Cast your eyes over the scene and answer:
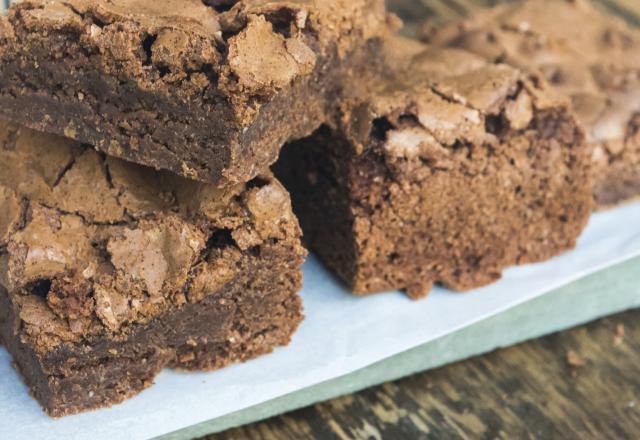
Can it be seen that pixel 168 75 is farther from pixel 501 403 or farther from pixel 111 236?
pixel 501 403

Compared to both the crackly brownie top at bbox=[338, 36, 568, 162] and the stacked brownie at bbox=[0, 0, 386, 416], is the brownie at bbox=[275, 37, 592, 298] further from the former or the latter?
the stacked brownie at bbox=[0, 0, 386, 416]

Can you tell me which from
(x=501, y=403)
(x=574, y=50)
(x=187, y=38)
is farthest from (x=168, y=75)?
(x=574, y=50)

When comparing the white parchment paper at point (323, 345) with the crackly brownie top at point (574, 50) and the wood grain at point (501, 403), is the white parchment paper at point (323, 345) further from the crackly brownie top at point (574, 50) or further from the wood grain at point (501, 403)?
the crackly brownie top at point (574, 50)

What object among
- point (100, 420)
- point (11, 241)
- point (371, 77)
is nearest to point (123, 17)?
Answer: point (11, 241)

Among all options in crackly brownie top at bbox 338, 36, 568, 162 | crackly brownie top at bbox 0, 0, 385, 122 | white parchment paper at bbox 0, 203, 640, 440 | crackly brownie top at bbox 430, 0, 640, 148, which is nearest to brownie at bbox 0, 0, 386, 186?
crackly brownie top at bbox 0, 0, 385, 122

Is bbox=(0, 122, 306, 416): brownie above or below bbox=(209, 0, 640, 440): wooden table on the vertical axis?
above

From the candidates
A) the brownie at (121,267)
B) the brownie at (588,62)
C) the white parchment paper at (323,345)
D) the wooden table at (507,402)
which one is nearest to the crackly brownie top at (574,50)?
the brownie at (588,62)

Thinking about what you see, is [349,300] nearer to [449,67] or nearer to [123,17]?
[449,67]
